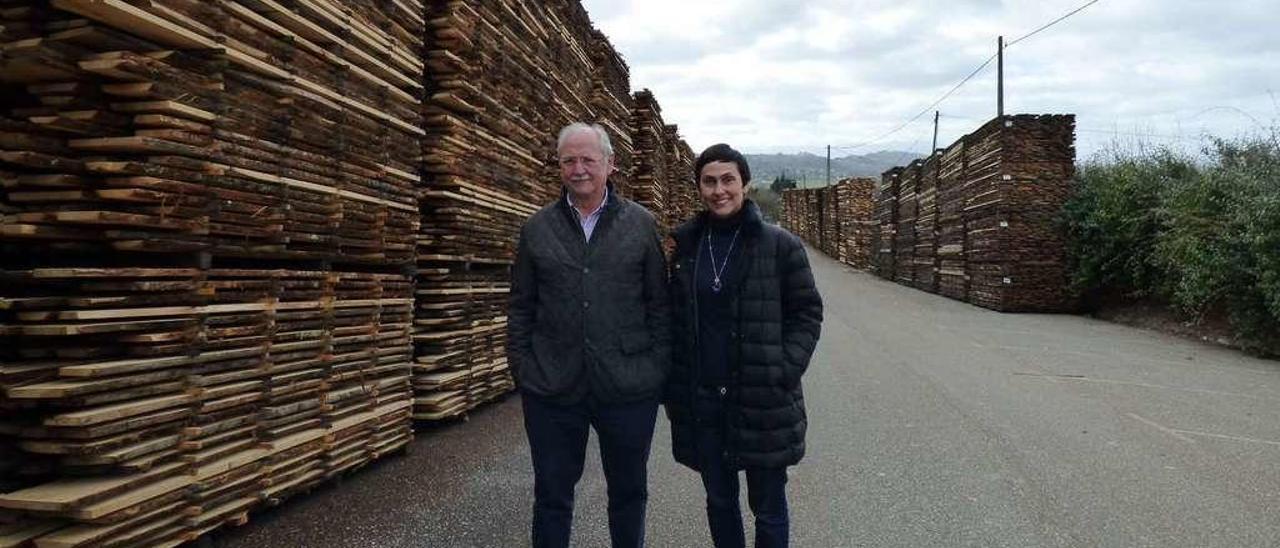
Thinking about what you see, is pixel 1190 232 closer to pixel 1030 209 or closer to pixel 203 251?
pixel 1030 209

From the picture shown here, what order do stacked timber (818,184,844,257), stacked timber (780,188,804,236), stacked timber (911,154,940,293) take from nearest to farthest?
stacked timber (911,154,940,293)
stacked timber (818,184,844,257)
stacked timber (780,188,804,236)

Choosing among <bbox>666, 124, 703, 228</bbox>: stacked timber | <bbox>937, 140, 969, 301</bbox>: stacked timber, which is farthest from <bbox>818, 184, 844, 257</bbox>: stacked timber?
<bbox>666, 124, 703, 228</bbox>: stacked timber

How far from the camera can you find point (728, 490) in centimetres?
304

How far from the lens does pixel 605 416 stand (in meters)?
2.96

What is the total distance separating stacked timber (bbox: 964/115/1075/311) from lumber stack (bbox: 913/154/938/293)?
5.50 m

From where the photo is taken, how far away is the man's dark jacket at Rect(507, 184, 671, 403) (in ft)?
9.58

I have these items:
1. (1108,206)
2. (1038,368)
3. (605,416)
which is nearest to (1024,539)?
(605,416)

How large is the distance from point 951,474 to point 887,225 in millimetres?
25415

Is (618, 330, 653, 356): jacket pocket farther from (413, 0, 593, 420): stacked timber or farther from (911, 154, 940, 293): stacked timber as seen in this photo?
(911, 154, 940, 293): stacked timber

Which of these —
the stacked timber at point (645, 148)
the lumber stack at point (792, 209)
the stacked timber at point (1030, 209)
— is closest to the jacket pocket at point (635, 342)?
the stacked timber at point (645, 148)

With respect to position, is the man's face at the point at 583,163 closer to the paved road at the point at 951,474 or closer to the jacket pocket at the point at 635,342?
the jacket pocket at the point at 635,342

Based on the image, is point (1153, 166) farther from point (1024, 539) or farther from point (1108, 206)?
point (1024, 539)

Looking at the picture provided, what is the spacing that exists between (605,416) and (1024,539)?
231cm

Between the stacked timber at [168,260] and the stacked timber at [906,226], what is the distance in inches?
918
